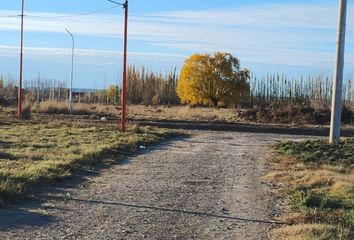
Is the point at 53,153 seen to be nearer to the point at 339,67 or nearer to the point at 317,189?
the point at 317,189

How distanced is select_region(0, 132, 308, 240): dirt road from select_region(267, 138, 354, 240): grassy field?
45 centimetres

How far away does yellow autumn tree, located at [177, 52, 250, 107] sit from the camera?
43062mm

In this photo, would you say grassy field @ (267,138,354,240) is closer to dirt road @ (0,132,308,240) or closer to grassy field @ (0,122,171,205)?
dirt road @ (0,132,308,240)

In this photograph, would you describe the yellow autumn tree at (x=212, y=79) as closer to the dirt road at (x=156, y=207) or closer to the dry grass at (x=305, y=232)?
the dirt road at (x=156, y=207)

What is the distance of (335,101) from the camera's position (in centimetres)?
1917

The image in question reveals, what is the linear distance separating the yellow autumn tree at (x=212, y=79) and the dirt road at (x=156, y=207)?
95.0ft

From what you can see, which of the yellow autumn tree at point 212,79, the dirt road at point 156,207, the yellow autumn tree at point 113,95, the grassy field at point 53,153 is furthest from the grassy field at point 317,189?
the yellow autumn tree at point 113,95

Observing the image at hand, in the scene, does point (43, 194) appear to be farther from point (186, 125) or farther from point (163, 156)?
point (186, 125)

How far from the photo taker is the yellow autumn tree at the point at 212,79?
43062 millimetres

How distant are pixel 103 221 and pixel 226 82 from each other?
36.4m

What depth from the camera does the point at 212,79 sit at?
141 feet

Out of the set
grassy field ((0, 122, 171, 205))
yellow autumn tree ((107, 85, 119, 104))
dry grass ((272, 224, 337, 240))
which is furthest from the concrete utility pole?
yellow autumn tree ((107, 85, 119, 104))

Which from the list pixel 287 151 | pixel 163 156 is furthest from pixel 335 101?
pixel 163 156

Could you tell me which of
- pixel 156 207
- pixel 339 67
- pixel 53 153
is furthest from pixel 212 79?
pixel 156 207
